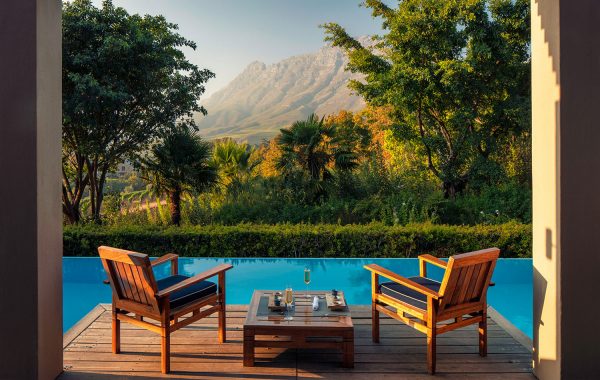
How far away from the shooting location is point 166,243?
828cm

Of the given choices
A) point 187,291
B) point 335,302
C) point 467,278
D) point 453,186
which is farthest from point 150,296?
point 453,186

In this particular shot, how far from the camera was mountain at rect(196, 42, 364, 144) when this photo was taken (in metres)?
67.2

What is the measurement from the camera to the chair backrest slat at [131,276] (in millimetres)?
3338

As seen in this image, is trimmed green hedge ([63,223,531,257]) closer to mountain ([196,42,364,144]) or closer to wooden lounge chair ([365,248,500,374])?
wooden lounge chair ([365,248,500,374])

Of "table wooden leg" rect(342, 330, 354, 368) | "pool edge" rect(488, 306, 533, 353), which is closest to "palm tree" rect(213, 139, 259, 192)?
"pool edge" rect(488, 306, 533, 353)

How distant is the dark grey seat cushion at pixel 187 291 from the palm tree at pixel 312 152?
7.16 meters

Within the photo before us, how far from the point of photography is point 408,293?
373 centimetres

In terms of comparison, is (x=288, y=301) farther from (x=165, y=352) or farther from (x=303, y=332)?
(x=165, y=352)

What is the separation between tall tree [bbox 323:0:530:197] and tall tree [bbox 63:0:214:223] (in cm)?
423

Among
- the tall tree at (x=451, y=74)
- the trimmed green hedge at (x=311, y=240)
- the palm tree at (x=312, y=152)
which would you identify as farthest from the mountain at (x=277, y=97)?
the trimmed green hedge at (x=311, y=240)

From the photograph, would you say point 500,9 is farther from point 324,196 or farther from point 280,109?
point 280,109
